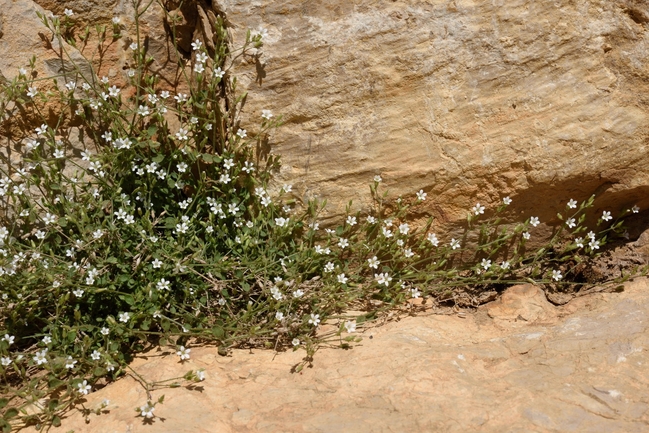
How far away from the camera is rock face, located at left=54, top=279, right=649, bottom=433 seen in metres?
3.34

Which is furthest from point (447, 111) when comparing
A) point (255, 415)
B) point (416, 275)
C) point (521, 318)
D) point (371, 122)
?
point (255, 415)

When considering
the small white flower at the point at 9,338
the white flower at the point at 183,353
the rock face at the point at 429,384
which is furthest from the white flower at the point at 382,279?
the small white flower at the point at 9,338

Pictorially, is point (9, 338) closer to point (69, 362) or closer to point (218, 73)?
point (69, 362)

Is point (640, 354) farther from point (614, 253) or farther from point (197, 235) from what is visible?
point (197, 235)

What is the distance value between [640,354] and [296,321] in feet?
6.41

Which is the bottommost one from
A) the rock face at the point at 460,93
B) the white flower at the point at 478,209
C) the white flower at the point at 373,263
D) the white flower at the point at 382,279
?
the white flower at the point at 382,279

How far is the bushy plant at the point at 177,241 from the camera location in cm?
396

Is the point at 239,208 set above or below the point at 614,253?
above

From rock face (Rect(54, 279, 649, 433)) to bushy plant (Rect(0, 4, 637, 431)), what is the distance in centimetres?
20

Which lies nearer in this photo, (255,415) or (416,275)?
(255,415)

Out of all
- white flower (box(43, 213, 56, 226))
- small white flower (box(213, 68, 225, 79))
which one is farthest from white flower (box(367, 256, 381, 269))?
white flower (box(43, 213, 56, 226))

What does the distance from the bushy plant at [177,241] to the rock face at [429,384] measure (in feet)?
0.67

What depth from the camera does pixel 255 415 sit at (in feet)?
11.4

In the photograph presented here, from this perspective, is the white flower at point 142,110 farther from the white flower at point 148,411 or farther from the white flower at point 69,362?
the white flower at point 148,411
